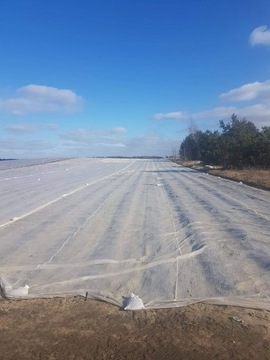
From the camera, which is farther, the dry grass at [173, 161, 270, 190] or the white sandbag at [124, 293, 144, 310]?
the dry grass at [173, 161, 270, 190]

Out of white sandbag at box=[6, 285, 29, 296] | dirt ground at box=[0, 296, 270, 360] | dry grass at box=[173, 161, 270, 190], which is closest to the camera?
dirt ground at box=[0, 296, 270, 360]

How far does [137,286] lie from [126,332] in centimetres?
103

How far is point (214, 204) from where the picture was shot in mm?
10797

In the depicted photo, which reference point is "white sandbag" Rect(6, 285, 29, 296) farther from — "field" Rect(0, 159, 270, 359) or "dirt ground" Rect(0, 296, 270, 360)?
"dirt ground" Rect(0, 296, 270, 360)

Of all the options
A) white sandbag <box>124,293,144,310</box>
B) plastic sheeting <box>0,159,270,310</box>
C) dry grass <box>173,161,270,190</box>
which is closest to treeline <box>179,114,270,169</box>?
dry grass <box>173,161,270,190</box>

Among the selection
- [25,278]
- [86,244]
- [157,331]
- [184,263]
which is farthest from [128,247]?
[157,331]

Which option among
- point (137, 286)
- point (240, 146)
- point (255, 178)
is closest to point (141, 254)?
point (137, 286)

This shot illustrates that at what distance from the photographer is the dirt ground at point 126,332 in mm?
2949

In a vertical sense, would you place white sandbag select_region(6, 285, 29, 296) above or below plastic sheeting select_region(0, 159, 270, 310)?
above

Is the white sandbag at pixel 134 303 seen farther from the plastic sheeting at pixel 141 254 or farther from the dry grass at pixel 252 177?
the dry grass at pixel 252 177

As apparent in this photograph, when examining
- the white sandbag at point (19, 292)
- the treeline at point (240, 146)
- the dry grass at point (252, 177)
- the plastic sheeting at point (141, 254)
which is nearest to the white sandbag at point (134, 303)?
the plastic sheeting at point (141, 254)

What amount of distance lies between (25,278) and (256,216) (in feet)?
19.3

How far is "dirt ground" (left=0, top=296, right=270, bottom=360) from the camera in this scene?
2.95 metres

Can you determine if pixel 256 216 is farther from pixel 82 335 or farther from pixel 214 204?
pixel 82 335
